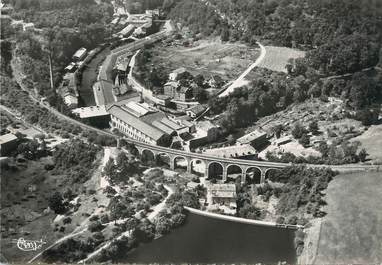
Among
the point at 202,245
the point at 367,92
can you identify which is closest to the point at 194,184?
the point at 202,245

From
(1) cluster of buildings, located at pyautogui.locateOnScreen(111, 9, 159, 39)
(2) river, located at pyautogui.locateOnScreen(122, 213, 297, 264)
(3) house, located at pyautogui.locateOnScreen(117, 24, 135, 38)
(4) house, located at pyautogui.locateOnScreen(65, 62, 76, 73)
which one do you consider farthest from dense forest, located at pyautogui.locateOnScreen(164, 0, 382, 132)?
(4) house, located at pyautogui.locateOnScreen(65, 62, 76, 73)

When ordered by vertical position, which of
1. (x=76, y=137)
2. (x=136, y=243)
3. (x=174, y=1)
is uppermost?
(x=174, y=1)

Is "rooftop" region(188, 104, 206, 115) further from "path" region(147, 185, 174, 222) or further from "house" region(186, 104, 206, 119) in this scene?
"path" region(147, 185, 174, 222)

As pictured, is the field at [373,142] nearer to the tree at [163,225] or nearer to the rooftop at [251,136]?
the rooftop at [251,136]

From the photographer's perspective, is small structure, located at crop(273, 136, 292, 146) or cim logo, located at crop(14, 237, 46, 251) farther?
small structure, located at crop(273, 136, 292, 146)

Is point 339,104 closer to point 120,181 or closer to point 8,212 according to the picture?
point 120,181

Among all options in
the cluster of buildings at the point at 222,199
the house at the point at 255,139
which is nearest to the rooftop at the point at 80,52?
the house at the point at 255,139
